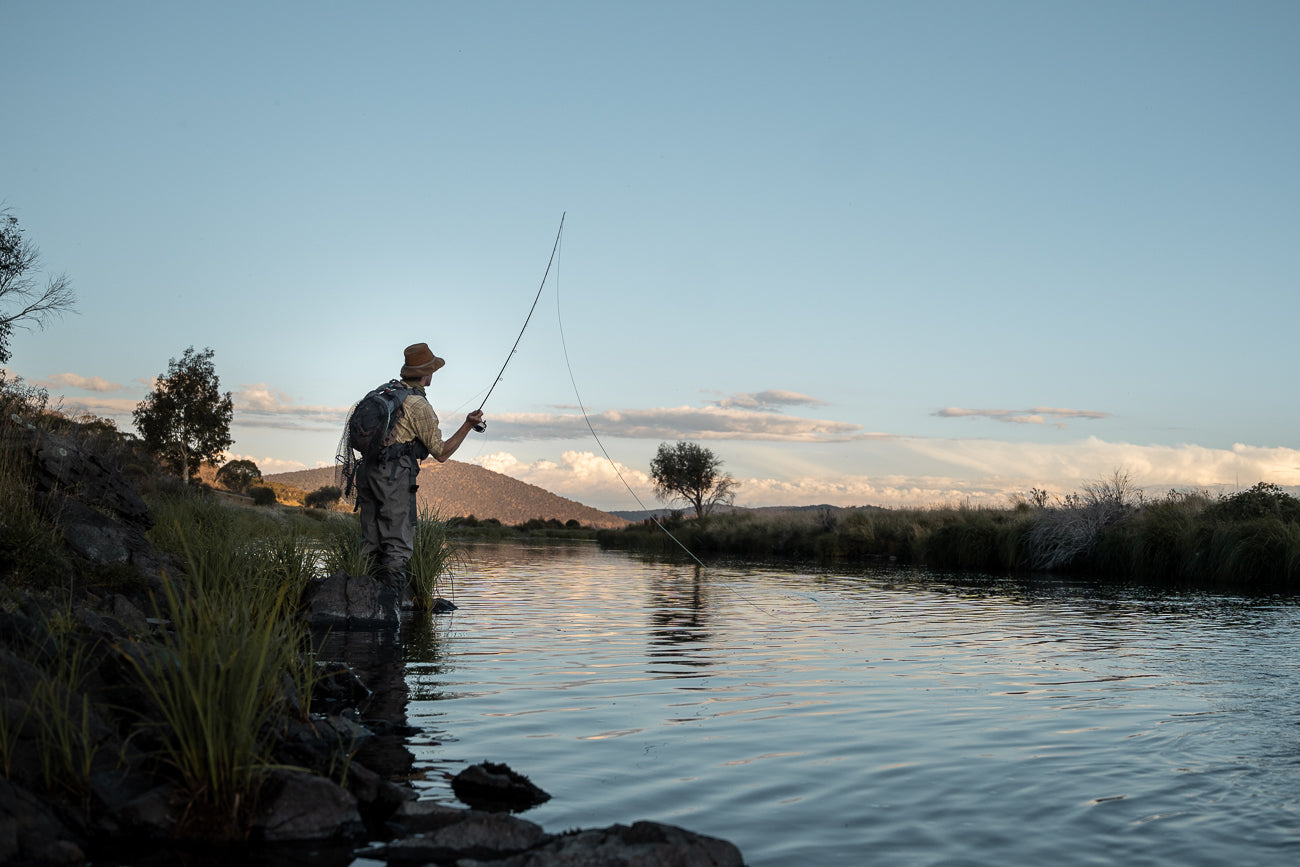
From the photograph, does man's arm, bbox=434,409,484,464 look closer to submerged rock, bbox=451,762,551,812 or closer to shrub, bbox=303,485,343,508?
submerged rock, bbox=451,762,551,812

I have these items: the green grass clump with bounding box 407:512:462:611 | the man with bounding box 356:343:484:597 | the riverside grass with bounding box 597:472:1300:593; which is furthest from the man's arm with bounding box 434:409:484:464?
the riverside grass with bounding box 597:472:1300:593

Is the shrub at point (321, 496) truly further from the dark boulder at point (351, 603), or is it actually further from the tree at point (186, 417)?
the dark boulder at point (351, 603)

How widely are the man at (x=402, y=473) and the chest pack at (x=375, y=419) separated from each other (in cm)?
7

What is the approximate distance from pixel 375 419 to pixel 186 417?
156 ft

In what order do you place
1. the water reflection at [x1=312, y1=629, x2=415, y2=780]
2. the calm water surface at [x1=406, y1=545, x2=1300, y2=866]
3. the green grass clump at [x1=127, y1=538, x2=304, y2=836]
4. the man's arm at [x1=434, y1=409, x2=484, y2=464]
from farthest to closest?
the man's arm at [x1=434, y1=409, x2=484, y2=464] < the water reflection at [x1=312, y1=629, x2=415, y2=780] < the calm water surface at [x1=406, y1=545, x2=1300, y2=866] < the green grass clump at [x1=127, y1=538, x2=304, y2=836]

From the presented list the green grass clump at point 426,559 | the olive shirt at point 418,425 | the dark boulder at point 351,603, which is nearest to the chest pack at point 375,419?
the olive shirt at point 418,425

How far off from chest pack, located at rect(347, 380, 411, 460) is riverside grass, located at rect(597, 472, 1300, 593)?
1653 cm

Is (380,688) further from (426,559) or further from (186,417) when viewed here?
(186,417)

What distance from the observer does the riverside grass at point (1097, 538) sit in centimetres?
2089

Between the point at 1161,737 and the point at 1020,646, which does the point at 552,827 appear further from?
the point at 1020,646

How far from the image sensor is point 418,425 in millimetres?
10266

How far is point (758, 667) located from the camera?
29.7ft

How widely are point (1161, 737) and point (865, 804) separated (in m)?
2.59

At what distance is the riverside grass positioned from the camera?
20891 mm
